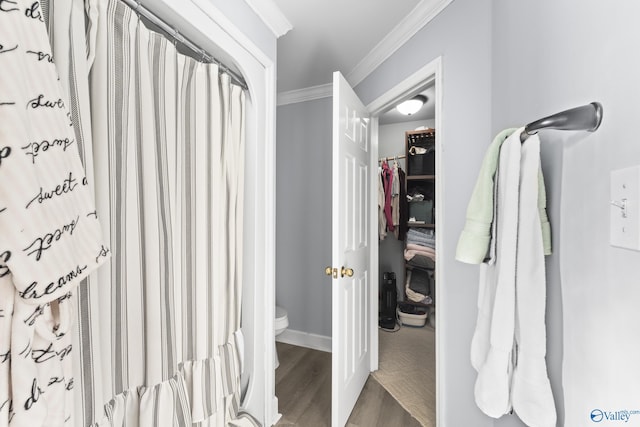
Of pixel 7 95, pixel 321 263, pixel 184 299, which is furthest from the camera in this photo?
pixel 321 263

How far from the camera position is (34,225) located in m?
0.51

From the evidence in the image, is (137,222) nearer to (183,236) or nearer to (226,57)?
(183,236)

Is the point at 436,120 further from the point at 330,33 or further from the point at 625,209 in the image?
the point at 625,209

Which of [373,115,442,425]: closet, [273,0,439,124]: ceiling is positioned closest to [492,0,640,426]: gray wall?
[273,0,439,124]: ceiling

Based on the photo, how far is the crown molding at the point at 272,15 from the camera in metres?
1.39

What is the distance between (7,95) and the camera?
48 centimetres

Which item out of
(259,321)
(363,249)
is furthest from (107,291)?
(363,249)

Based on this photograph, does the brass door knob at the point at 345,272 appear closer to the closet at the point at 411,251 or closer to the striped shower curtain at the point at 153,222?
the striped shower curtain at the point at 153,222

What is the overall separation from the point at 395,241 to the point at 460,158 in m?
2.31

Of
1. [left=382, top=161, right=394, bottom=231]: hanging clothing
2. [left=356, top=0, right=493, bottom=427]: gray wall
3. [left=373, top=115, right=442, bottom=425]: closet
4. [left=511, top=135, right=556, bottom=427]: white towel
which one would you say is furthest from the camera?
[left=382, top=161, right=394, bottom=231]: hanging clothing

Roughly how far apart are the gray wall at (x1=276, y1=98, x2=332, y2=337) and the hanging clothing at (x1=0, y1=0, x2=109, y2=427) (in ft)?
6.66

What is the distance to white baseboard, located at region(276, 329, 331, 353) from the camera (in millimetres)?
2494

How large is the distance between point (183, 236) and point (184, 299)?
25 cm

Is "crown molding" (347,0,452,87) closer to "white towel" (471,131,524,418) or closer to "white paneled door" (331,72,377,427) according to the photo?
"white paneled door" (331,72,377,427)
